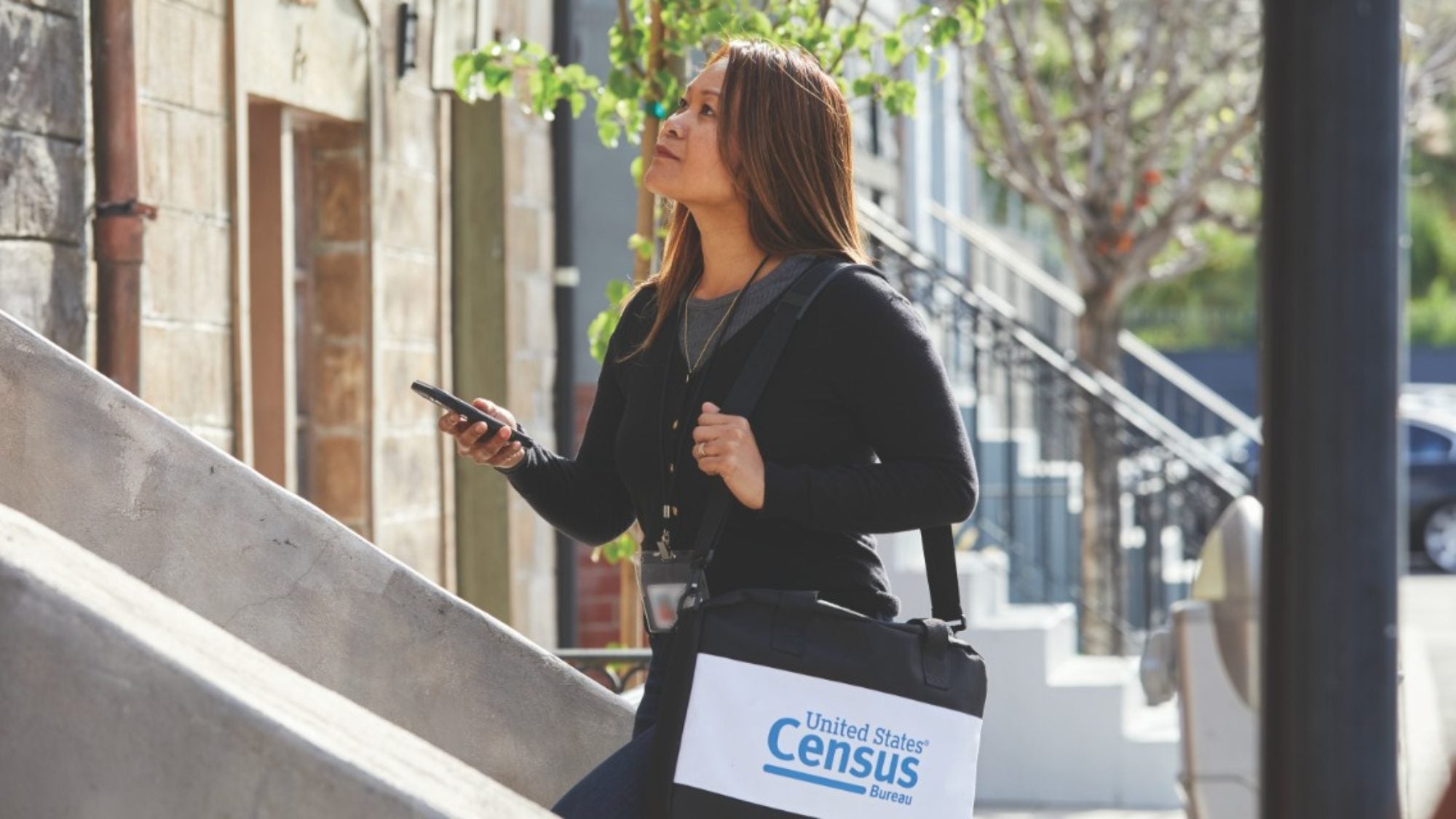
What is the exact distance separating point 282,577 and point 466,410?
1.73 feet

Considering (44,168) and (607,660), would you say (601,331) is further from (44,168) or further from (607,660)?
(44,168)

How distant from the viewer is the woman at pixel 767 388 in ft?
8.67

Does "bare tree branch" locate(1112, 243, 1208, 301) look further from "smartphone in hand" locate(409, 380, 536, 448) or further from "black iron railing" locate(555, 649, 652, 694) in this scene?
"smartphone in hand" locate(409, 380, 536, 448)

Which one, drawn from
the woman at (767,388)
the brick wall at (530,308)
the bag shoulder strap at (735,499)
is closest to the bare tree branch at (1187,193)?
the brick wall at (530,308)

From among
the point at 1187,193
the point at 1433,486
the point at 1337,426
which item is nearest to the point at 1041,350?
the point at 1187,193

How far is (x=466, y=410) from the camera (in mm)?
2896

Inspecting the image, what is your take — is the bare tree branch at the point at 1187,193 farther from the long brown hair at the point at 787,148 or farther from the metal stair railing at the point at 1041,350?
the long brown hair at the point at 787,148

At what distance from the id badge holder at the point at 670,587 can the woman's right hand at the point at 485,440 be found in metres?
0.36

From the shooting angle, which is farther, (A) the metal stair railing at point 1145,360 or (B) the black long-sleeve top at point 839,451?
(A) the metal stair railing at point 1145,360

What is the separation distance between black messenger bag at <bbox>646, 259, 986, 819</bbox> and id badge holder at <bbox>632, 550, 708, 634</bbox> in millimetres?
37

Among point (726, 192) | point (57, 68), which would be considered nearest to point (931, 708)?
point (726, 192)

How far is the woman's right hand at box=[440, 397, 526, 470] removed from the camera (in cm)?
291

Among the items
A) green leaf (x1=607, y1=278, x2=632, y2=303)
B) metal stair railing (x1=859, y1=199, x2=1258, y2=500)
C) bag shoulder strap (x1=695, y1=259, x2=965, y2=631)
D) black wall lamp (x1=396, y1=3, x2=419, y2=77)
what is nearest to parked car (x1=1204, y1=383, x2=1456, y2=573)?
metal stair railing (x1=859, y1=199, x2=1258, y2=500)

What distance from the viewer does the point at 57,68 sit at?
4.43m
